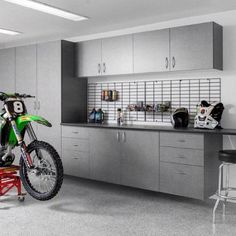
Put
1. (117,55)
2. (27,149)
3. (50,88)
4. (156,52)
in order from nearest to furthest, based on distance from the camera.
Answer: (27,149)
(156,52)
(117,55)
(50,88)

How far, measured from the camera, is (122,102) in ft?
17.9

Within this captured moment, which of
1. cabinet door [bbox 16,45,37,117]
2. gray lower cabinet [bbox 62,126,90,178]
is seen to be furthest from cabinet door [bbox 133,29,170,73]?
cabinet door [bbox 16,45,37,117]

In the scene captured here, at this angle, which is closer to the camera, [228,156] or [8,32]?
[228,156]

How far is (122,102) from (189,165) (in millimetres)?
1769

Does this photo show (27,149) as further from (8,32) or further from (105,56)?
(8,32)

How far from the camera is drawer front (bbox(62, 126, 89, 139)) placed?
5.09 metres

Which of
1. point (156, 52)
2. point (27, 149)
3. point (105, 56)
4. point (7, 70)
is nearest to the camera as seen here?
point (27, 149)

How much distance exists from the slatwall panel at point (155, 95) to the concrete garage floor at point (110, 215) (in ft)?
3.88

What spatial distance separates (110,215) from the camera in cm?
378

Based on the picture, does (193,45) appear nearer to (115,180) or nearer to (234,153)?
(234,153)

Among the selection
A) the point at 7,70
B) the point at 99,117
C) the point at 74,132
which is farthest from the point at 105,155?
Answer: the point at 7,70

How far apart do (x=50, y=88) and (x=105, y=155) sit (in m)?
1.52

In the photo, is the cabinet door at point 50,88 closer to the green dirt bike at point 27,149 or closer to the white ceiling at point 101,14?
the white ceiling at point 101,14

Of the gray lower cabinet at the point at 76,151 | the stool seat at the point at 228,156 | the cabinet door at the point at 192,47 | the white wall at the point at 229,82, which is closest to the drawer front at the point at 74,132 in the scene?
the gray lower cabinet at the point at 76,151
